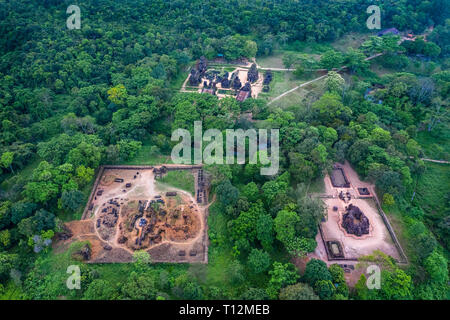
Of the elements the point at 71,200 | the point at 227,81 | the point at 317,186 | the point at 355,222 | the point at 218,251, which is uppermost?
the point at 227,81

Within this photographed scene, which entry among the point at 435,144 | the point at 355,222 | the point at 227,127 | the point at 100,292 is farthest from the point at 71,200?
the point at 435,144

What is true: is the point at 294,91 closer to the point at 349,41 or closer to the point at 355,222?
the point at 349,41

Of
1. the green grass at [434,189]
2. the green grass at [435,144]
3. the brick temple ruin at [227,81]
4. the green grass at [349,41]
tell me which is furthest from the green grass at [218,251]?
the green grass at [349,41]

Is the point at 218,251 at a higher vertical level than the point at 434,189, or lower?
lower

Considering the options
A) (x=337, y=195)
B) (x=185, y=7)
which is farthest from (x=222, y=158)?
(x=185, y=7)

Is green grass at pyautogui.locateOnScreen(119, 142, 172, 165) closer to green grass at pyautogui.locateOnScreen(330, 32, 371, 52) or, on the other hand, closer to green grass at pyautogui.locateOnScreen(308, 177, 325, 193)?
green grass at pyautogui.locateOnScreen(308, 177, 325, 193)
